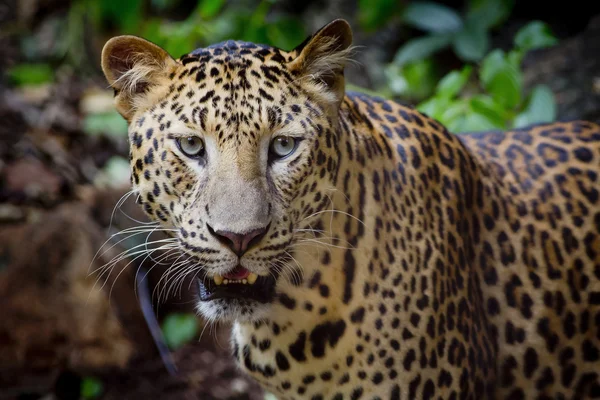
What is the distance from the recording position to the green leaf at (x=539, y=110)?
6.40 meters

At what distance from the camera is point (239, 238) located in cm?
342

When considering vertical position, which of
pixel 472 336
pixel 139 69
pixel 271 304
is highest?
pixel 139 69

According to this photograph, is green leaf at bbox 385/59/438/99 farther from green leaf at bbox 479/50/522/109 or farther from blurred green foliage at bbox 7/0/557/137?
green leaf at bbox 479/50/522/109

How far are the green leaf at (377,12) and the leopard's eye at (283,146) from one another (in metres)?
5.02

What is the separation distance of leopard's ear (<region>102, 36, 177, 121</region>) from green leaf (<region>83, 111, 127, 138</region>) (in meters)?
6.56

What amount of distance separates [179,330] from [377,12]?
3836 mm

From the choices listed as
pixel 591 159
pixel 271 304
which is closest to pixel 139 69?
pixel 271 304

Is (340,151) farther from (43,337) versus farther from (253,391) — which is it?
(43,337)

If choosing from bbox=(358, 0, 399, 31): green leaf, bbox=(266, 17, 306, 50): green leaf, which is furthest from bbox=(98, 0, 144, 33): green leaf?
bbox=(358, 0, 399, 31): green leaf

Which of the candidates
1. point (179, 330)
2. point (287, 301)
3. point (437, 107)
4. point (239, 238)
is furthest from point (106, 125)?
point (239, 238)

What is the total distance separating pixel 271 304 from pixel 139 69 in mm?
1277

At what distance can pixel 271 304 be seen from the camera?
12.7 ft

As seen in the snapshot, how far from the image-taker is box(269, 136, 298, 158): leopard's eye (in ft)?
11.9

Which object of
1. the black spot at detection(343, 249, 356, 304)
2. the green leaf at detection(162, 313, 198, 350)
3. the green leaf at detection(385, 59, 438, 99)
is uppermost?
the green leaf at detection(385, 59, 438, 99)
